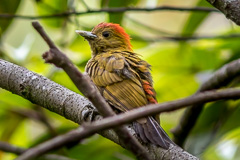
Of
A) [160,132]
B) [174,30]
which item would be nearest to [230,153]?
[160,132]

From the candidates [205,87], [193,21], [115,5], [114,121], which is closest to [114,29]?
[115,5]

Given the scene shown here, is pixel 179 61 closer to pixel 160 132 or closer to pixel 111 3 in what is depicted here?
pixel 111 3

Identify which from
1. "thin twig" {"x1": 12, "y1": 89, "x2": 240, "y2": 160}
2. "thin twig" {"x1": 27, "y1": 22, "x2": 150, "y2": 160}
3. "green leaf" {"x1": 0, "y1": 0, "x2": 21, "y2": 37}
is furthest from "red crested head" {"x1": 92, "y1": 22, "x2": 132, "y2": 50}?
"thin twig" {"x1": 12, "y1": 89, "x2": 240, "y2": 160}

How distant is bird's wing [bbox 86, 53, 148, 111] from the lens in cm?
345

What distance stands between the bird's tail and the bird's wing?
30cm

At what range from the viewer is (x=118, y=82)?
371 cm

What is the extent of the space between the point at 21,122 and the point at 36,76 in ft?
6.25

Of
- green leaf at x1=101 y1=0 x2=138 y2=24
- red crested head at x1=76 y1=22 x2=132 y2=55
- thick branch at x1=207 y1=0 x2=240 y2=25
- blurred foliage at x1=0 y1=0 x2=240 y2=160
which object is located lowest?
blurred foliage at x1=0 y1=0 x2=240 y2=160

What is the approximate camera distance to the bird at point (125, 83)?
299 cm

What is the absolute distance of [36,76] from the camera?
3082mm

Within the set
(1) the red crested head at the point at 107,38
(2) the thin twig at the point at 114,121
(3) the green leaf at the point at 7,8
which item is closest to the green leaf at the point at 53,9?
(3) the green leaf at the point at 7,8

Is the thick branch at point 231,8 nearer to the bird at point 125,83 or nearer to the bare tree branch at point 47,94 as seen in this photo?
the bird at point 125,83

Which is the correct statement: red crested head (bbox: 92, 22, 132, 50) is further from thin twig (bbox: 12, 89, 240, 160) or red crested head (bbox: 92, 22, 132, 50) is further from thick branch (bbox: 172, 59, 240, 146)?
thin twig (bbox: 12, 89, 240, 160)

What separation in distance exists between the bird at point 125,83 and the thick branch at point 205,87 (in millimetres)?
522
